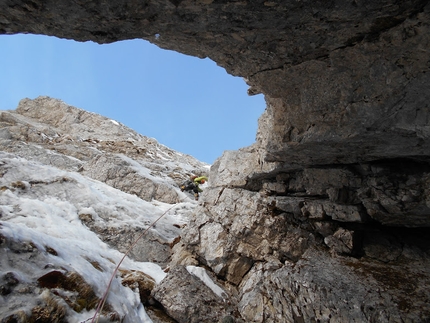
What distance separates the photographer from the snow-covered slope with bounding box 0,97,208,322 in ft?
20.2

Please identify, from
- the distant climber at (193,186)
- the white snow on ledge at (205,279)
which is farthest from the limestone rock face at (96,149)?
the white snow on ledge at (205,279)

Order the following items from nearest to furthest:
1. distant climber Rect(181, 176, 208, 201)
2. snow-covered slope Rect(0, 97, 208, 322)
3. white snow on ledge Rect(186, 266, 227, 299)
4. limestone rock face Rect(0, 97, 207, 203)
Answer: snow-covered slope Rect(0, 97, 208, 322) < white snow on ledge Rect(186, 266, 227, 299) < limestone rock face Rect(0, 97, 207, 203) < distant climber Rect(181, 176, 208, 201)

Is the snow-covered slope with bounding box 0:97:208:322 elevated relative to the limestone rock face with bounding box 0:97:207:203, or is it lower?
lower

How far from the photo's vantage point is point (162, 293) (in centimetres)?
843

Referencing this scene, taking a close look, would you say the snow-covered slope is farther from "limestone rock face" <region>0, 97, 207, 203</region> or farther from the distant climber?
the distant climber

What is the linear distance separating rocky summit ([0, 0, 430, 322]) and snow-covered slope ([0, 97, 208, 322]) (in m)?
1.65

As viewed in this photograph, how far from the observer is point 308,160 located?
29.8 feet

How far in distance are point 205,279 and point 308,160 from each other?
5.12 m

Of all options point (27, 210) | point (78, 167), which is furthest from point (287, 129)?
point (78, 167)

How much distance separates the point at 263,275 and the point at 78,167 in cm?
1632

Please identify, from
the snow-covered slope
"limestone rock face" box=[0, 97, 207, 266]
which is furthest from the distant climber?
the snow-covered slope

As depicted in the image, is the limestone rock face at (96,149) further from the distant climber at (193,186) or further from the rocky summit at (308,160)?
the rocky summit at (308,160)

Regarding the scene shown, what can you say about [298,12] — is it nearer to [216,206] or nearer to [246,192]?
[246,192]

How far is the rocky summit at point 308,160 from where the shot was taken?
4766 mm
